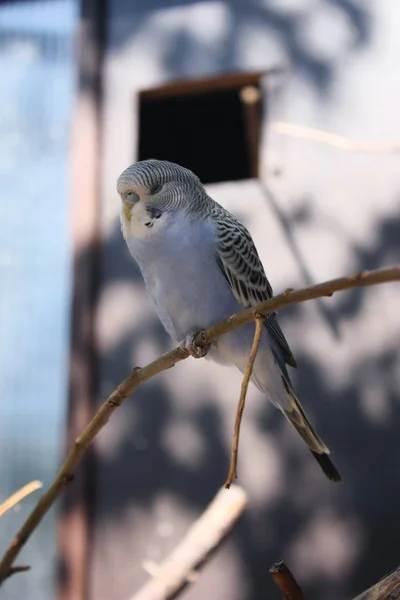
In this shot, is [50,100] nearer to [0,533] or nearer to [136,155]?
[136,155]

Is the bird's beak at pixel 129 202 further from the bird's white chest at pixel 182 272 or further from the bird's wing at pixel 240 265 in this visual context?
the bird's wing at pixel 240 265

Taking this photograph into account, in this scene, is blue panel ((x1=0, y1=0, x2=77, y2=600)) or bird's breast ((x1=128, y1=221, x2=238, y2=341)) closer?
bird's breast ((x1=128, y1=221, x2=238, y2=341))

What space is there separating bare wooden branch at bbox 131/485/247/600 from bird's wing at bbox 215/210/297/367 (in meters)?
0.70

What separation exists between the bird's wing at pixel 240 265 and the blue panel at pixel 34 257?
1.77m

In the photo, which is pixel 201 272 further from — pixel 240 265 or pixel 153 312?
pixel 153 312

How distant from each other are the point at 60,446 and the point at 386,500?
1.68 m

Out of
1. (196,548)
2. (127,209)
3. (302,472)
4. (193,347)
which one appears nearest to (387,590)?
(193,347)

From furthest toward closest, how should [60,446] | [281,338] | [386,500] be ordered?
1. [60,446]
2. [386,500]
3. [281,338]

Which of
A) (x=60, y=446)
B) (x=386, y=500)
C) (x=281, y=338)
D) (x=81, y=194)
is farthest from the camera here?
(x=81, y=194)

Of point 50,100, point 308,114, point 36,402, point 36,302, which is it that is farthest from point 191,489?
point 50,100

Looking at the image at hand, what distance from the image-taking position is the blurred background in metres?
3.80

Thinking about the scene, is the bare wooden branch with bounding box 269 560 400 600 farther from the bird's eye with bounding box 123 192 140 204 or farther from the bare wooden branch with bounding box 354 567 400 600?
the bird's eye with bounding box 123 192 140 204

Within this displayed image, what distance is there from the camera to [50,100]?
14.9 feet

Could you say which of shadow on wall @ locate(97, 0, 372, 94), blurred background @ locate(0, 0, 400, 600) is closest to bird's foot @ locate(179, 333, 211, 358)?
blurred background @ locate(0, 0, 400, 600)
